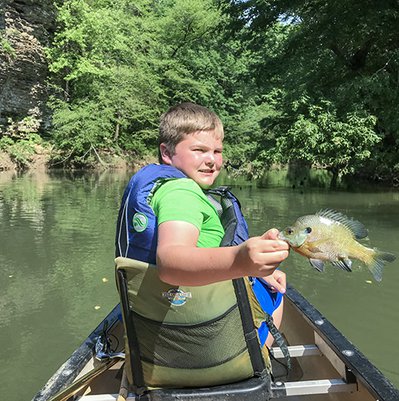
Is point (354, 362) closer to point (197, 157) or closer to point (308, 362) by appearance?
point (308, 362)

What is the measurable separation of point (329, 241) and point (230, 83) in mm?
33062

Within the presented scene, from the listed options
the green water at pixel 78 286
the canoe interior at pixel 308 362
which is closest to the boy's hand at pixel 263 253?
the canoe interior at pixel 308 362

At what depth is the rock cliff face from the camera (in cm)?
2711

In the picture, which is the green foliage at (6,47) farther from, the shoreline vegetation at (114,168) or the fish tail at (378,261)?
the fish tail at (378,261)

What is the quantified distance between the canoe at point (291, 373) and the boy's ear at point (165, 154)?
0.91 metres

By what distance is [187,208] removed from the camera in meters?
1.53

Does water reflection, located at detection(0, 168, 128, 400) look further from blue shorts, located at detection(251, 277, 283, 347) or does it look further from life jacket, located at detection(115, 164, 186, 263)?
life jacket, located at detection(115, 164, 186, 263)

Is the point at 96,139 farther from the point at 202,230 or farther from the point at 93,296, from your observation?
the point at 202,230

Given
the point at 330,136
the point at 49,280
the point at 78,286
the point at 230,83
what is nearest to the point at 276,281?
the point at 78,286

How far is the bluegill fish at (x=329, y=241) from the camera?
140 centimetres

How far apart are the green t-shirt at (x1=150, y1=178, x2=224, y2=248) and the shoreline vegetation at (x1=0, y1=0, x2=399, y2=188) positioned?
1242 centimetres

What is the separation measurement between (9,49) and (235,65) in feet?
48.7

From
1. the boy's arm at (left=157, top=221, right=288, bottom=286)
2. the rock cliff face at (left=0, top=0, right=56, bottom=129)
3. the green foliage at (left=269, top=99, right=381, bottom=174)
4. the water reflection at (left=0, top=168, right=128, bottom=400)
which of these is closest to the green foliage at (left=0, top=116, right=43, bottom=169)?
the rock cliff face at (left=0, top=0, right=56, bottom=129)

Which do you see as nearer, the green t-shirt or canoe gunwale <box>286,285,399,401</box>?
the green t-shirt
